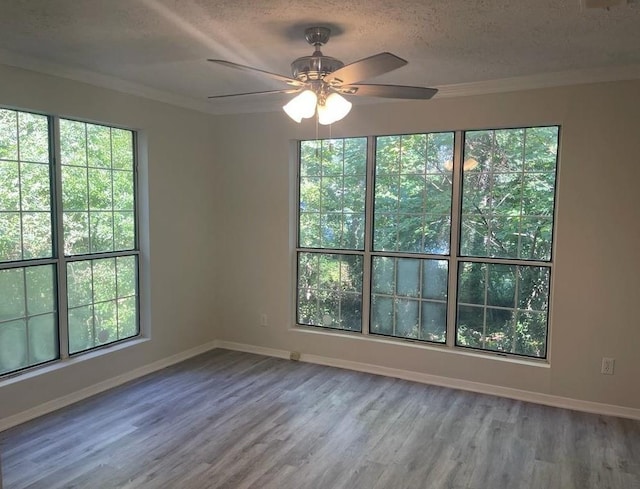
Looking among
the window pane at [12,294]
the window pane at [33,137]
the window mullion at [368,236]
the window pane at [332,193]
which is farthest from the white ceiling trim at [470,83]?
the window pane at [12,294]

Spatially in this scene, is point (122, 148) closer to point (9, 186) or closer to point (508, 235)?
point (9, 186)

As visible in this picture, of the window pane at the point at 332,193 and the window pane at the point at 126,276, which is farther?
the window pane at the point at 332,193

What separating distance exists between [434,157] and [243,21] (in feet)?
7.25

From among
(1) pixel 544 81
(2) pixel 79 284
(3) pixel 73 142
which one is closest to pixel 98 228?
(2) pixel 79 284

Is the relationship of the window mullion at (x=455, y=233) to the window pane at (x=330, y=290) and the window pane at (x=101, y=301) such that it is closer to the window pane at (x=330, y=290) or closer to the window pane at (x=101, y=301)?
the window pane at (x=330, y=290)

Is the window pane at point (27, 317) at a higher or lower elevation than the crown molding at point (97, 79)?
lower

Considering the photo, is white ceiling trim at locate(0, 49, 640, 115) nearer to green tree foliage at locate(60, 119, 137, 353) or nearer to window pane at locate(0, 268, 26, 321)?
green tree foliage at locate(60, 119, 137, 353)

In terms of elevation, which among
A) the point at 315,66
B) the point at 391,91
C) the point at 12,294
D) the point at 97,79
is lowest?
the point at 12,294

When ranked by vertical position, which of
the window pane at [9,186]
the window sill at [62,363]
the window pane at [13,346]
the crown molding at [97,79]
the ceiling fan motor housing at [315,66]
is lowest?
the window sill at [62,363]

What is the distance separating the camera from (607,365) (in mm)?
3637

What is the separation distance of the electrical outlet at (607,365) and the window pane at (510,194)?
873 mm

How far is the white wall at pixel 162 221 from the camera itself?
342cm

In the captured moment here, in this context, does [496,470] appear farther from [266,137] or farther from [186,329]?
[266,137]

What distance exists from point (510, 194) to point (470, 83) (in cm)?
96
